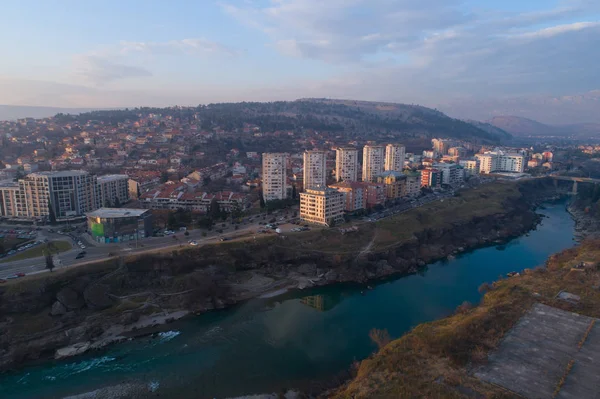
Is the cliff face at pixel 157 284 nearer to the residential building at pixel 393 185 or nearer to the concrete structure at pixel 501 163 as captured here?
the residential building at pixel 393 185

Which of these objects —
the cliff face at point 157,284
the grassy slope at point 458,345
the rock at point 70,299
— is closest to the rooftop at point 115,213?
the cliff face at point 157,284

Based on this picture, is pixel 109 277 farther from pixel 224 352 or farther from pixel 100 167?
pixel 100 167

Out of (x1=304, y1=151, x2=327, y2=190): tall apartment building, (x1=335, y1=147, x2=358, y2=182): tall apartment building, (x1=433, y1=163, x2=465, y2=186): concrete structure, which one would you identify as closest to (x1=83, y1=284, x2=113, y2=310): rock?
(x1=304, y1=151, x2=327, y2=190): tall apartment building

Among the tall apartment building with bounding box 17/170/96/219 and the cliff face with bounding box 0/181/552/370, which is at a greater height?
the tall apartment building with bounding box 17/170/96/219

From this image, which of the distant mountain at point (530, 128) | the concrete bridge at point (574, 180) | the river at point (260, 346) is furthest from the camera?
the distant mountain at point (530, 128)

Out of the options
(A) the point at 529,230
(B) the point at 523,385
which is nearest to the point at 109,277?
(B) the point at 523,385

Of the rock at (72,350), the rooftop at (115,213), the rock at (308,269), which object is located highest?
the rooftop at (115,213)

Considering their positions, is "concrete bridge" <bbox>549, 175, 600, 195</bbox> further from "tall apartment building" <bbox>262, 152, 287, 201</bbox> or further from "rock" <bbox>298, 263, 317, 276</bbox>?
"rock" <bbox>298, 263, 317, 276</bbox>
